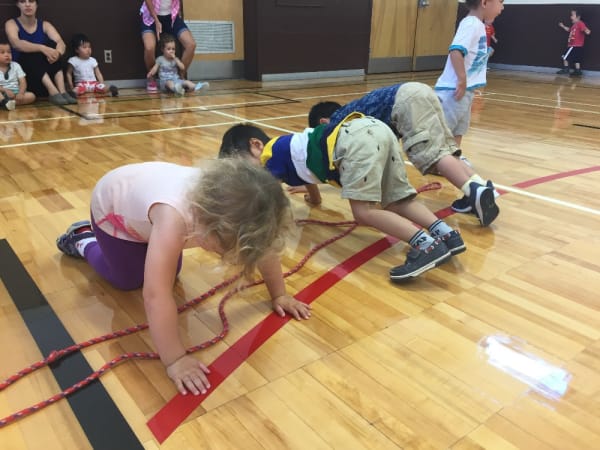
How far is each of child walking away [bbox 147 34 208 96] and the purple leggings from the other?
369 centimetres

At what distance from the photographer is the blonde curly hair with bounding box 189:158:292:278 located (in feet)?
3.34

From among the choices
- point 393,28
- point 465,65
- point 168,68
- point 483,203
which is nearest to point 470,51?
point 465,65

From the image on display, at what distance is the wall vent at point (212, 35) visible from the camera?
5.58 metres

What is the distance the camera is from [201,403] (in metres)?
1.04

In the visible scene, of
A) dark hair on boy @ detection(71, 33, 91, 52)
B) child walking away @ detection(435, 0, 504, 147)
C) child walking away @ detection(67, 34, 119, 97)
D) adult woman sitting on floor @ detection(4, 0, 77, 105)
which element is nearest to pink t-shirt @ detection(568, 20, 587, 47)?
child walking away @ detection(435, 0, 504, 147)

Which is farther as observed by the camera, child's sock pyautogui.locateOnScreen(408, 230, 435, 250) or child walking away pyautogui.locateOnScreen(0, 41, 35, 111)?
child walking away pyautogui.locateOnScreen(0, 41, 35, 111)

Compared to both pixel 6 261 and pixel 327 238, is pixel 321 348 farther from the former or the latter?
pixel 6 261

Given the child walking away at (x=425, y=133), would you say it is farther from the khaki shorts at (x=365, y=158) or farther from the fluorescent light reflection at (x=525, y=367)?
the fluorescent light reflection at (x=525, y=367)

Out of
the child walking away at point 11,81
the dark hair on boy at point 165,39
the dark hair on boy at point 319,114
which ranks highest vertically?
the dark hair on boy at point 165,39

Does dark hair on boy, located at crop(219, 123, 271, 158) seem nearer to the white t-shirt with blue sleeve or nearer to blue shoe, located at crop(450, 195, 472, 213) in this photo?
blue shoe, located at crop(450, 195, 472, 213)

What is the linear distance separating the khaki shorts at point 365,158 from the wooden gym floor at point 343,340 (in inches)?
9.5

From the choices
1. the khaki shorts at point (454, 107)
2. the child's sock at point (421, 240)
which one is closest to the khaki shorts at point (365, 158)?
the child's sock at point (421, 240)

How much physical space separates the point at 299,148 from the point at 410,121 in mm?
474

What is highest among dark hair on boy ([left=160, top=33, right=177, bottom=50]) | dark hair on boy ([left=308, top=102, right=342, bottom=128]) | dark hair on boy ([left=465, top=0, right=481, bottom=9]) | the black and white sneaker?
dark hair on boy ([left=465, top=0, right=481, bottom=9])
